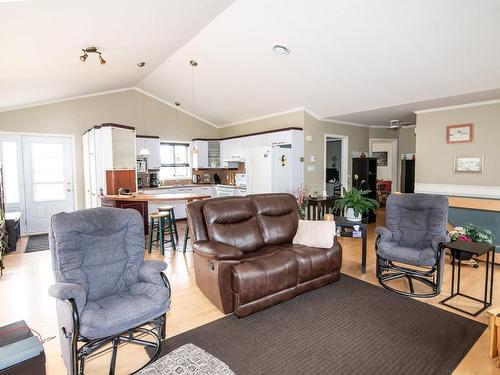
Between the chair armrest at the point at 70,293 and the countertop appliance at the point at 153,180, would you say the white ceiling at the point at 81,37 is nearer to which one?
the chair armrest at the point at 70,293

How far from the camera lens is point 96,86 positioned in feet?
20.0

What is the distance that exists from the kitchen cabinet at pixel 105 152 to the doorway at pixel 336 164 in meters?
4.32

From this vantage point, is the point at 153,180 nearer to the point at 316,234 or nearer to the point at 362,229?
the point at 316,234

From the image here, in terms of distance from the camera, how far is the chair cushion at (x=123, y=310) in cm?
182

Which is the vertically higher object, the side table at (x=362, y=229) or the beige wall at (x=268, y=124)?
the beige wall at (x=268, y=124)

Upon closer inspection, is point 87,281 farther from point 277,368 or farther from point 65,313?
point 277,368

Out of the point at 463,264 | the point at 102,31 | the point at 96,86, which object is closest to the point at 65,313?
the point at 102,31

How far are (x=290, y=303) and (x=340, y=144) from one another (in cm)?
544

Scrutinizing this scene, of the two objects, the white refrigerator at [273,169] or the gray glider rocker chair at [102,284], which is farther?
the white refrigerator at [273,169]

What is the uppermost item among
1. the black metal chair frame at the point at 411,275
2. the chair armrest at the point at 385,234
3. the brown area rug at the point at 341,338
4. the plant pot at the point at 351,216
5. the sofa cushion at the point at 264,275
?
the plant pot at the point at 351,216

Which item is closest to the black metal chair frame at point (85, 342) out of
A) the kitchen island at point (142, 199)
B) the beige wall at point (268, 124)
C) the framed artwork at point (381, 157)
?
the kitchen island at point (142, 199)

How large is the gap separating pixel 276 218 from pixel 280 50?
8.14 feet

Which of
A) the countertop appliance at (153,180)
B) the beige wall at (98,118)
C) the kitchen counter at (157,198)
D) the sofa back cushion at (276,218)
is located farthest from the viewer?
the countertop appliance at (153,180)

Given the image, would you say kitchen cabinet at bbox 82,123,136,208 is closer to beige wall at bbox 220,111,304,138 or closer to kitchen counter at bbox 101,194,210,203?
kitchen counter at bbox 101,194,210,203
